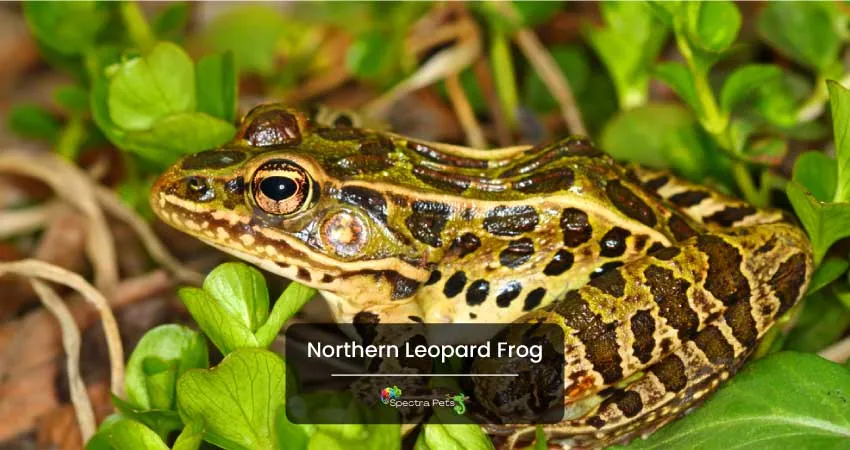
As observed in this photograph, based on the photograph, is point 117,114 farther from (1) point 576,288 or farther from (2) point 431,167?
(1) point 576,288

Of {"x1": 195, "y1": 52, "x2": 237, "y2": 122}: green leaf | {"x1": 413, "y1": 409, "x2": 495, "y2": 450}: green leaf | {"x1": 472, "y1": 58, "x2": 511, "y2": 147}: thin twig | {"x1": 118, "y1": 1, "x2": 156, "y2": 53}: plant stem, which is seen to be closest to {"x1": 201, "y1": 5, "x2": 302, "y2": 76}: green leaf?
{"x1": 118, "y1": 1, "x2": 156, "y2": 53}: plant stem

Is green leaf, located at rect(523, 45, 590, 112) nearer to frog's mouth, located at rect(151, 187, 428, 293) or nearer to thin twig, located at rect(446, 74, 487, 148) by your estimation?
thin twig, located at rect(446, 74, 487, 148)

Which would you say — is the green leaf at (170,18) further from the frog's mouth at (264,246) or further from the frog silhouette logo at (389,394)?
the frog silhouette logo at (389,394)

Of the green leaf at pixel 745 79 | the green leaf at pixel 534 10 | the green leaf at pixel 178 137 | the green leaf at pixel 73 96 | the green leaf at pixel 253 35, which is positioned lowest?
the green leaf at pixel 745 79

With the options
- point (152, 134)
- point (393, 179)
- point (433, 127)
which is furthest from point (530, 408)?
point (433, 127)

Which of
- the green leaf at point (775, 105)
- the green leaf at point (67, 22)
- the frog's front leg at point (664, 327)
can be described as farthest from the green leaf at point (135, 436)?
the green leaf at point (775, 105)

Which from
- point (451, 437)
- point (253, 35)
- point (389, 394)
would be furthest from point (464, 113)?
point (451, 437)

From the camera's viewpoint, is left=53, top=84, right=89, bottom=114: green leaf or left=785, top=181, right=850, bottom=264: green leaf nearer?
left=785, top=181, right=850, bottom=264: green leaf

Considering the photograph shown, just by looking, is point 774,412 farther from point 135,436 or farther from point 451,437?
point 135,436
